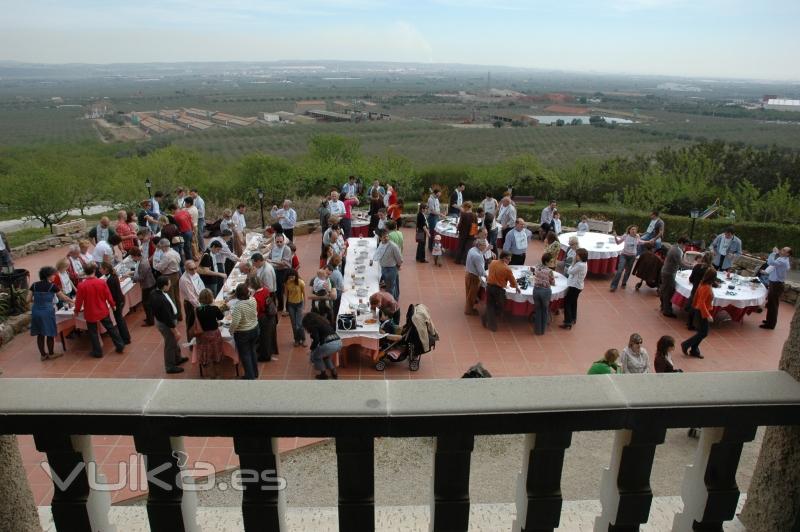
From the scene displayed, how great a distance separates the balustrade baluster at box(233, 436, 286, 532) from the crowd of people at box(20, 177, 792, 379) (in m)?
5.70

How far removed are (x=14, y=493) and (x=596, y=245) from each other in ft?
44.3

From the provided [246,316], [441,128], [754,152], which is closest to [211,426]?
[246,316]

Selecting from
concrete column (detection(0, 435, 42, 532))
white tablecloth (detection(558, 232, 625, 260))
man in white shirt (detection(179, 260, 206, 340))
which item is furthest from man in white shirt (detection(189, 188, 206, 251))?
concrete column (detection(0, 435, 42, 532))

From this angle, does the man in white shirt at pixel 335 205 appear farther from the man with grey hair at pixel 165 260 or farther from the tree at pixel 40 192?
the tree at pixel 40 192

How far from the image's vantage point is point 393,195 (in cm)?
1562

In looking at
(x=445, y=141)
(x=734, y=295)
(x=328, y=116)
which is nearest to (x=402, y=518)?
(x=734, y=295)

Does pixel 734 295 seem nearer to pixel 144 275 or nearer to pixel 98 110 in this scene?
pixel 144 275

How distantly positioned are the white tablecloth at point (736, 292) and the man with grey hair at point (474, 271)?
412 cm

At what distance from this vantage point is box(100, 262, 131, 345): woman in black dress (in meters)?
9.50

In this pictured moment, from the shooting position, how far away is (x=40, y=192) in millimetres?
34875

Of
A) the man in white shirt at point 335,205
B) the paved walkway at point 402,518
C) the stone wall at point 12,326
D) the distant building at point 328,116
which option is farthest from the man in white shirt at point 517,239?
the distant building at point 328,116

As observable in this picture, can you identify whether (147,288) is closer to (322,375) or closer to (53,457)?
(322,375)

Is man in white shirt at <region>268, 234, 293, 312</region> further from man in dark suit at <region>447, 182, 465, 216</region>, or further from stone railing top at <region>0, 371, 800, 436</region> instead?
stone railing top at <region>0, 371, 800, 436</region>

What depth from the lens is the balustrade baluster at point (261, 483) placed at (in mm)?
1772
